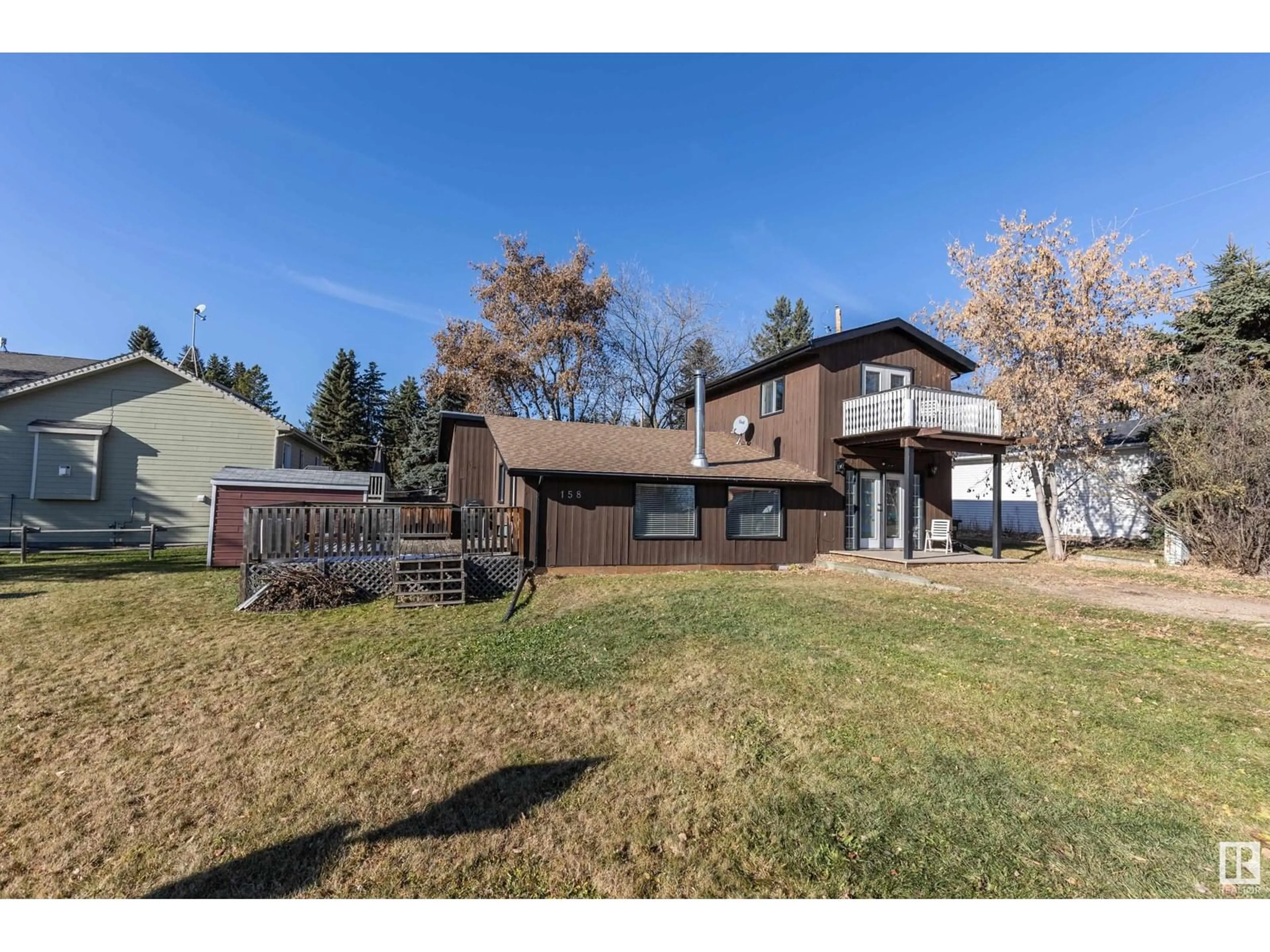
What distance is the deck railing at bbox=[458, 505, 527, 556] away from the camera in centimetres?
949

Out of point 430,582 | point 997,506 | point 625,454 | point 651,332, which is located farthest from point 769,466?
point 651,332

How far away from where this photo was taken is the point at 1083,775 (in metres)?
3.15

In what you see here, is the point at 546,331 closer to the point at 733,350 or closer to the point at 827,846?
the point at 733,350

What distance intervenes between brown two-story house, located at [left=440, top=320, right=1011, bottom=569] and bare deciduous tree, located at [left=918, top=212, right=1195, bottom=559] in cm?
120

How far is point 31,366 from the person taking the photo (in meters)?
16.2

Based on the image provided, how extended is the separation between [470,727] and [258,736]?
1.47 meters

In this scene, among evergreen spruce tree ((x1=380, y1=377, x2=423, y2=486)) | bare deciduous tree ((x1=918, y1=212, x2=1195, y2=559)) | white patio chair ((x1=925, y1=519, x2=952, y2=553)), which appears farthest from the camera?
evergreen spruce tree ((x1=380, y1=377, x2=423, y2=486))

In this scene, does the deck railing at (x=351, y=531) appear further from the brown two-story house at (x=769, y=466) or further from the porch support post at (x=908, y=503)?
the porch support post at (x=908, y=503)

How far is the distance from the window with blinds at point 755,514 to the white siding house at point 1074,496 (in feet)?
27.0

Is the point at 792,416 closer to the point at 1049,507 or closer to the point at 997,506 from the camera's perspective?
the point at 997,506

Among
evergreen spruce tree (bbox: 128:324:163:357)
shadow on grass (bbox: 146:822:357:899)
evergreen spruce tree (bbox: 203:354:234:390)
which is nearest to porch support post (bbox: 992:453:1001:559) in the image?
shadow on grass (bbox: 146:822:357:899)

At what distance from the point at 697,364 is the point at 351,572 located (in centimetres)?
2172

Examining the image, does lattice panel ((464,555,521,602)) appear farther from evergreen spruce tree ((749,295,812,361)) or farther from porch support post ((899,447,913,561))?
evergreen spruce tree ((749,295,812,361))
